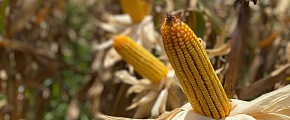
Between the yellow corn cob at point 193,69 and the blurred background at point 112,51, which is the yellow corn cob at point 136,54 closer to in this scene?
the blurred background at point 112,51

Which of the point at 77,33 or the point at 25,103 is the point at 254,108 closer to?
the point at 25,103

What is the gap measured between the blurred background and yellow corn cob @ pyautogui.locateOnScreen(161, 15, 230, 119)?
32 centimetres

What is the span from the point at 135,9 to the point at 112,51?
0.31 m

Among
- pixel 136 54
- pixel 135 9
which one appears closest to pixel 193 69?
pixel 136 54

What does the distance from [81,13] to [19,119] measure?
2.20 metres

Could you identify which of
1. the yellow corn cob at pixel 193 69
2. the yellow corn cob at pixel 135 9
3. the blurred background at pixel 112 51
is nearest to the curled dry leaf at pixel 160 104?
the blurred background at pixel 112 51

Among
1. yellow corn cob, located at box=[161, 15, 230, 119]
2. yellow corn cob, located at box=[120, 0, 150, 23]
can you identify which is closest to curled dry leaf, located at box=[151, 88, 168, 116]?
yellow corn cob, located at box=[161, 15, 230, 119]

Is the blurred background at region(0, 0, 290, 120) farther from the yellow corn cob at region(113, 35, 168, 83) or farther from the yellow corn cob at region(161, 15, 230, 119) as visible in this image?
the yellow corn cob at region(161, 15, 230, 119)

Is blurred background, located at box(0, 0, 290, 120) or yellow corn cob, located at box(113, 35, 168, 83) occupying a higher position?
yellow corn cob, located at box(113, 35, 168, 83)

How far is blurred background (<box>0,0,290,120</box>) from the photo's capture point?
6.82ft

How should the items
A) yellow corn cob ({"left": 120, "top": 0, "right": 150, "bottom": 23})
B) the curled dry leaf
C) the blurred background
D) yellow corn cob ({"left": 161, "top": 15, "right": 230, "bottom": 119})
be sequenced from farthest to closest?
yellow corn cob ({"left": 120, "top": 0, "right": 150, "bottom": 23}) < the blurred background < the curled dry leaf < yellow corn cob ({"left": 161, "top": 15, "right": 230, "bottom": 119})

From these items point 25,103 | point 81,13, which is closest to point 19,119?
point 25,103

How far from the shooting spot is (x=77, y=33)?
4.80 m

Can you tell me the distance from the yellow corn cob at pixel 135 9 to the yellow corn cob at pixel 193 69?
4.25ft
